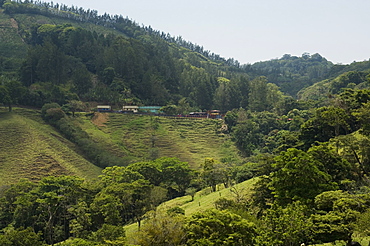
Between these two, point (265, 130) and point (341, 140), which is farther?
point (265, 130)

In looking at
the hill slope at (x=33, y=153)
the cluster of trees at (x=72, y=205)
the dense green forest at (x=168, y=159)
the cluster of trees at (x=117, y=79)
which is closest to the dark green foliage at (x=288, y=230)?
the dense green forest at (x=168, y=159)

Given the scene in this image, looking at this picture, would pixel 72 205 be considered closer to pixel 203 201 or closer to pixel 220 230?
pixel 203 201

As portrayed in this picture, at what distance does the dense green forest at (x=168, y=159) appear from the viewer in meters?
23.7

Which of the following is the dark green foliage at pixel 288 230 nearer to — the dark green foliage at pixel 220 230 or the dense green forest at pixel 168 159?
the dense green forest at pixel 168 159

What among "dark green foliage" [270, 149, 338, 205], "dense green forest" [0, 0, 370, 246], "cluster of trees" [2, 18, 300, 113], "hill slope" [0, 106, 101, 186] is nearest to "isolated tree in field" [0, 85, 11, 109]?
"dense green forest" [0, 0, 370, 246]

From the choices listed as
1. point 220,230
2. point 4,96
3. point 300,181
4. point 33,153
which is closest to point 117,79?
point 4,96

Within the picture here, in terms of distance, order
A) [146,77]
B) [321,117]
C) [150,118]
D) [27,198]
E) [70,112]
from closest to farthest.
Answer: [27,198], [321,117], [70,112], [150,118], [146,77]

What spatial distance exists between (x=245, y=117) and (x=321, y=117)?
1745 inches

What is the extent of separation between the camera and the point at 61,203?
141ft

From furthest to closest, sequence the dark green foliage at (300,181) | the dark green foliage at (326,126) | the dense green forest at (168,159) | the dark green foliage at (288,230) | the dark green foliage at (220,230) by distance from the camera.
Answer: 1. the dark green foliage at (326,126)
2. the dark green foliage at (300,181)
3. the dense green forest at (168,159)
4. the dark green foliage at (220,230)
5. the dark green foliage at (288,230)

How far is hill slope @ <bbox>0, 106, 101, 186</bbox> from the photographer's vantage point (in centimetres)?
5922

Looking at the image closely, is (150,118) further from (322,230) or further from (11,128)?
(322,230)

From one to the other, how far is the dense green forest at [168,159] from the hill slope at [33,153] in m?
0.99

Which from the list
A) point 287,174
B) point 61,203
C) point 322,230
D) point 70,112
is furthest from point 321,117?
point 70,112
